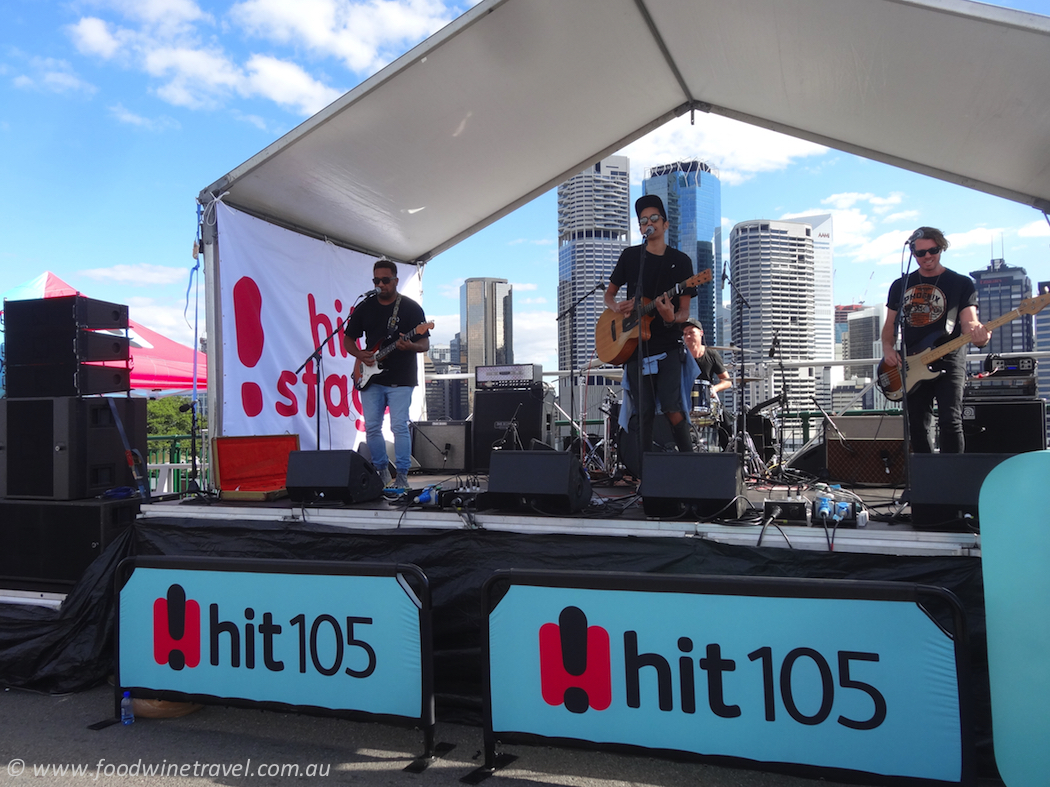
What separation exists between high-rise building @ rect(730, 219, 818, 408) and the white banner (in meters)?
3.69

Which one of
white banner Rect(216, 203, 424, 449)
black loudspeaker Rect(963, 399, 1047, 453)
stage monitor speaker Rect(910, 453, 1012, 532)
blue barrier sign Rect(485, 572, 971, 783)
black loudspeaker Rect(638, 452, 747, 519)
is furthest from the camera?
white banner Rect(216, 203, 424, 449)

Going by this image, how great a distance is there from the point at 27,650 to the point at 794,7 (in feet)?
17.7

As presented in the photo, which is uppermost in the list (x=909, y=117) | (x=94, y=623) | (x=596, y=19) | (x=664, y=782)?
(x=596, y=19)

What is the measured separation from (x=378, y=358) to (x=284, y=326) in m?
1.29

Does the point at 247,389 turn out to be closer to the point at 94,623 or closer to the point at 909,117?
the point at 94,623

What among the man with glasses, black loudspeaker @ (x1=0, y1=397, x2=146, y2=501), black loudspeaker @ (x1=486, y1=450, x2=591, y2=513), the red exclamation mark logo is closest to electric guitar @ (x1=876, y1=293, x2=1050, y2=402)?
the man with glasses

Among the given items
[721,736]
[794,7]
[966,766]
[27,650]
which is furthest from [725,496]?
[27,650]

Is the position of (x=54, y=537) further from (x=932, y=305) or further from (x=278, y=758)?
(x=932, y=305)

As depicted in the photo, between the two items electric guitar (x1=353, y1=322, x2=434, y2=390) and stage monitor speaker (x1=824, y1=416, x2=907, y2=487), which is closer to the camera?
stage monitor speaker (x1=824, y1=416, x2=907, y2=487)

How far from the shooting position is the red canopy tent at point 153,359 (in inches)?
380

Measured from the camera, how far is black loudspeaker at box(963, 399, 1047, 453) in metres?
4.49

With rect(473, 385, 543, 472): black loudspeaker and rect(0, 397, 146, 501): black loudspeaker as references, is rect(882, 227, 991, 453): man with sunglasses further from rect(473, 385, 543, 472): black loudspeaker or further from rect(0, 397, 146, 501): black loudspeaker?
rect(0, 397, 146, 501): black loudspeaker

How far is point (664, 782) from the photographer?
240cm

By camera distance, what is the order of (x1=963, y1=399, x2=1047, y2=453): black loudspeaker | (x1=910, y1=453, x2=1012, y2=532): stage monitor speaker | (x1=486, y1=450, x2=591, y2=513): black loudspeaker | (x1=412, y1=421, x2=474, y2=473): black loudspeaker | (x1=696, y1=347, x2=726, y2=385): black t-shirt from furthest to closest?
1. (x1=412, y1=421, x2=474, y2=473): black loudspeaker
2. (x1=696, y1=347, x2=726, y2=385): black t-shirt
3. (x1=963, y1=399, x2=1047, y2=453): black loudspeaker
4. (x1=486, y1=450, x2=591, y2=513): black loudspeaker
5. (x1=910, y1=453, x2=1012, y2=532): stage monitor speaker
